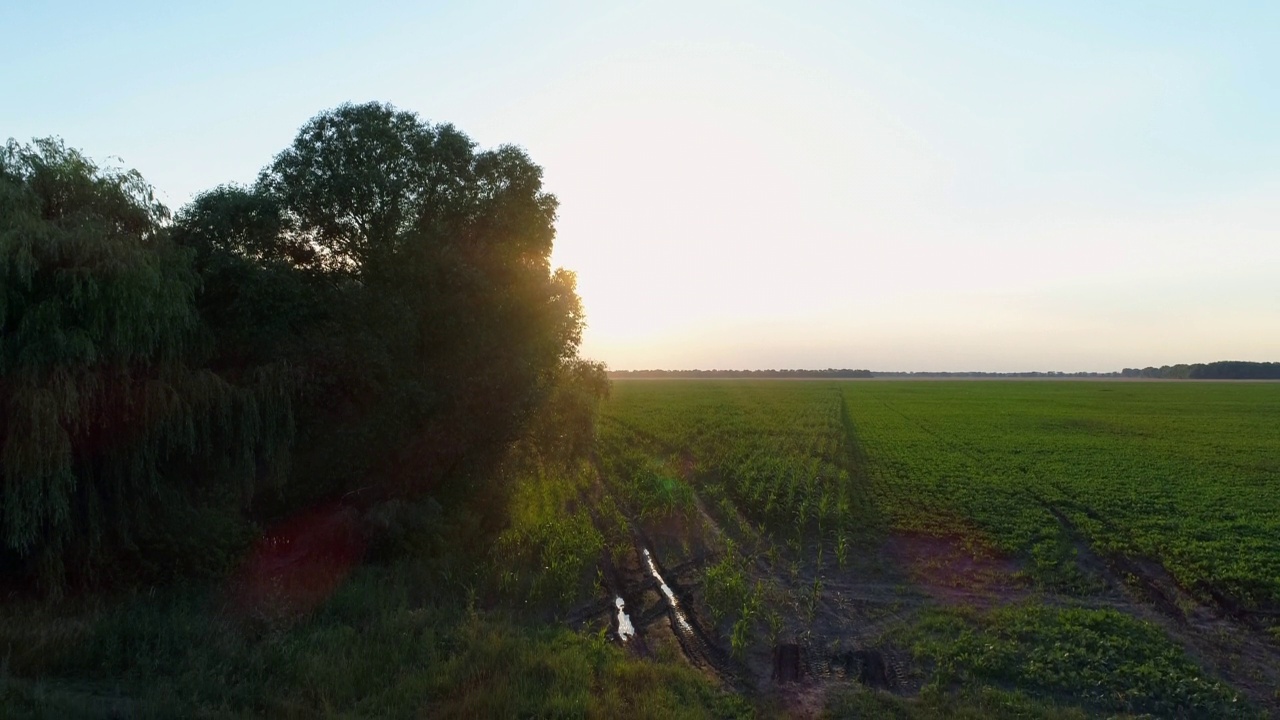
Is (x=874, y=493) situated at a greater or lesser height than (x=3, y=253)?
lesser

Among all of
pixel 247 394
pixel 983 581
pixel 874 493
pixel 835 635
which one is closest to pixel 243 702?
pixel 247 394

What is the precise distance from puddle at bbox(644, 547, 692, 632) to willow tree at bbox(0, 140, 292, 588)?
774 centimetres

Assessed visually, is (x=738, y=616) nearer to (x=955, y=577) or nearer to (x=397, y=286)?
(x=955, y=577)

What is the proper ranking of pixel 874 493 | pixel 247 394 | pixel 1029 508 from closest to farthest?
pixel 247 394, pixel 1029 508, pixel 874 493

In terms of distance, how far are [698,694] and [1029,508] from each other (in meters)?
16.5

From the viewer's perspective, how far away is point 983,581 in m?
15.8

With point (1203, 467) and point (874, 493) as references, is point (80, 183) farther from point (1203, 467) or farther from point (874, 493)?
point (1203, 467)

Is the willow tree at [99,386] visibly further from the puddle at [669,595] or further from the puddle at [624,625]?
the puddle at [669,595]

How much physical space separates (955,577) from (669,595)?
19.3 feet

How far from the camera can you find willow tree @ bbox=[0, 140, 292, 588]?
410 inches

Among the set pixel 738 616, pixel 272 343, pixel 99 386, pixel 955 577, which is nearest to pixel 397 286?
pixel 272 343

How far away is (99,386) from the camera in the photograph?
11.1 meters

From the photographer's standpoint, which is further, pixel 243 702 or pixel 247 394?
pixel 247 394

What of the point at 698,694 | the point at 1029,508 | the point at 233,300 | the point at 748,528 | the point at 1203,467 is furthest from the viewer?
the point at 1203,467
